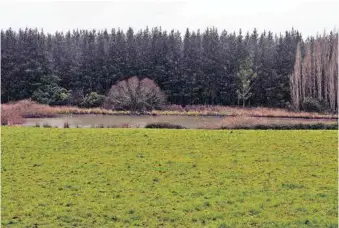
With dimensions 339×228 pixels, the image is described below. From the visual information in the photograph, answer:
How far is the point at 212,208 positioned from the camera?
10.3m

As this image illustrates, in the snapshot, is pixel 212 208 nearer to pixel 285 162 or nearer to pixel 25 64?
pixel 285 162

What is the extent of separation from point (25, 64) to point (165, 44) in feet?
55.9

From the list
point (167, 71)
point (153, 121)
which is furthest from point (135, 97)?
point (167, 71)

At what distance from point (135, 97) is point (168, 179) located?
95.2ft

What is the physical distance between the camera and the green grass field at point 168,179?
9766 millimetres

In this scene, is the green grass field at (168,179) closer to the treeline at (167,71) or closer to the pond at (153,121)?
the pond at (153,121)

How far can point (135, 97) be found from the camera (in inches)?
1638

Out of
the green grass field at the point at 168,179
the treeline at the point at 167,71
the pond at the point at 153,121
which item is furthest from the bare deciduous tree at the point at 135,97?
the green grass field at the point at 168,179

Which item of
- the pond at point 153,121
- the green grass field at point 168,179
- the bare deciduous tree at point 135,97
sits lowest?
the green grass field at point 168,179

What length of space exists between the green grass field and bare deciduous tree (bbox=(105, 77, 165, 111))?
68.9 feet

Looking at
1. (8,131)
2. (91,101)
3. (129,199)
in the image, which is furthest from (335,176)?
(91,101)

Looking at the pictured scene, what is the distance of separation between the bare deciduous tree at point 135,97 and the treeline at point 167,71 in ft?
27.3

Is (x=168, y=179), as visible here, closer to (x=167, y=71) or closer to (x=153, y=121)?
(x=153, y=121)

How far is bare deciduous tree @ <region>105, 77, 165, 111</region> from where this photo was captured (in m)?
41.5
